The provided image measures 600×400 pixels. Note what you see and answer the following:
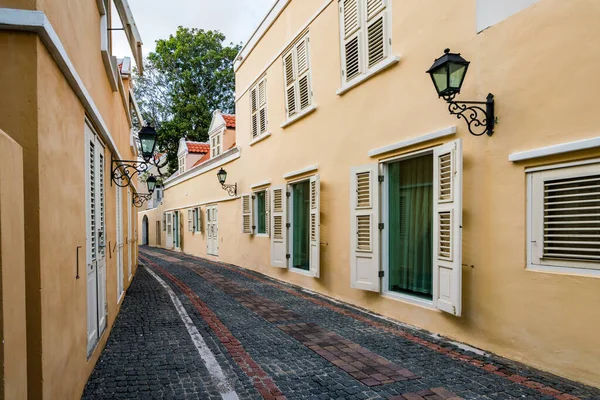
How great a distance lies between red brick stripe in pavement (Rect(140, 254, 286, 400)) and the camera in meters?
4.04

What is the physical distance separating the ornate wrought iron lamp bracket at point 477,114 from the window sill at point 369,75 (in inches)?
66.1

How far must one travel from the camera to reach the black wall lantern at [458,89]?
15.7 ft

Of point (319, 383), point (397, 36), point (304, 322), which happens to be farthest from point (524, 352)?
point (397, 36)

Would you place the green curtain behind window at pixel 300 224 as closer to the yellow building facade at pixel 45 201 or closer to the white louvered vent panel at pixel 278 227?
the white louvered vent panel at pixel 278 227

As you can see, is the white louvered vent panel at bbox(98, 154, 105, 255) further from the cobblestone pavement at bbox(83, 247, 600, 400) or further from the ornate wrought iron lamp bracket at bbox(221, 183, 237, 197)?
the ornate wrought iron lamp bracket at bbox(221, 183, 237, 197)

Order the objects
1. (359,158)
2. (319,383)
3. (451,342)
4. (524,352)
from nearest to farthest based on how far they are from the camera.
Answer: (319,383), (524,352), (451,342), (359,158)

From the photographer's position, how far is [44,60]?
2.82 m

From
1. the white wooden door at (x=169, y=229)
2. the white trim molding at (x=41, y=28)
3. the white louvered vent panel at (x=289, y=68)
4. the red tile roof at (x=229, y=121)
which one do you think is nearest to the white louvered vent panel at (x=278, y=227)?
the white louvered vent panel at (x=289, y=68)

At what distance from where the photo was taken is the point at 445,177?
5.43 m

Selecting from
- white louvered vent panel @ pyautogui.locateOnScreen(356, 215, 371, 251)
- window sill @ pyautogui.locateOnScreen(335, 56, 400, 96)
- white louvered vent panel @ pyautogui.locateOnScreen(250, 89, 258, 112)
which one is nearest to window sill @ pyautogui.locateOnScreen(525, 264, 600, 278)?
white louvered vent panel @ pyautogui.locateOnScreen(356, 215, 371, 251)

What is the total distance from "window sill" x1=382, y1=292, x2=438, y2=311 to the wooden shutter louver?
717 cm

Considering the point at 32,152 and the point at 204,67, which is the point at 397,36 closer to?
the point at 32,152

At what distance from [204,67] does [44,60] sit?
27.8m

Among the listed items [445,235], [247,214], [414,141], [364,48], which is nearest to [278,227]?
[247,214]
